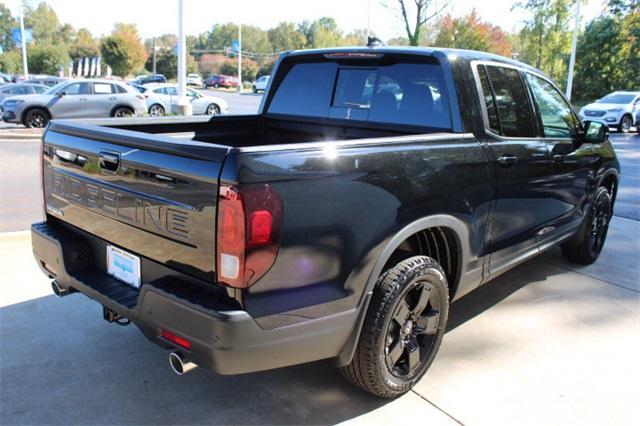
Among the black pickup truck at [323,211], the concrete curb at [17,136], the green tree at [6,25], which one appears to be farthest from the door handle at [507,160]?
the green tree at [6,25]

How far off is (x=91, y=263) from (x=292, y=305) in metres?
1.32

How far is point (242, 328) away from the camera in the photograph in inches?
85.2

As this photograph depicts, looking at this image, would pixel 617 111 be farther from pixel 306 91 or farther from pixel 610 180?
pixel 306 91

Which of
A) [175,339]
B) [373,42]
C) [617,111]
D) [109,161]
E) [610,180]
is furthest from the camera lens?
[617,111]

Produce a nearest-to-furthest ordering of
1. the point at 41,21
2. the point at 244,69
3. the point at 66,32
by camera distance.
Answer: the point at 244,69, the point at 41,21, the point at 66,32

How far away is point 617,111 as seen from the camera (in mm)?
20938

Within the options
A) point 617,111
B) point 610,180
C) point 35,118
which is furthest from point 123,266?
point 617,111

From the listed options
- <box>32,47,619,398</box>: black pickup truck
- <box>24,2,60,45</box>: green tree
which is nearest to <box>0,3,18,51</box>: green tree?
<box>24,2,60,45</box>: green tree

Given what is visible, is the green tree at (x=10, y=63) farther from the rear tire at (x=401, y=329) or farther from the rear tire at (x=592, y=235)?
the rear tire at (x=401, y=329)

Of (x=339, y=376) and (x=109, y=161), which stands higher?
(x=109, y=161)

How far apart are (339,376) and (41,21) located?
383 feet

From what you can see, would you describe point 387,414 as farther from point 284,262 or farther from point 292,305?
point 284,262

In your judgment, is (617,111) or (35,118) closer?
(35,118)

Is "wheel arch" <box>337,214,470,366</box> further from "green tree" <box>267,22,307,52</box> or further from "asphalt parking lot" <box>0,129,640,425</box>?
"green tree" <box>267,22,307,52</box>
